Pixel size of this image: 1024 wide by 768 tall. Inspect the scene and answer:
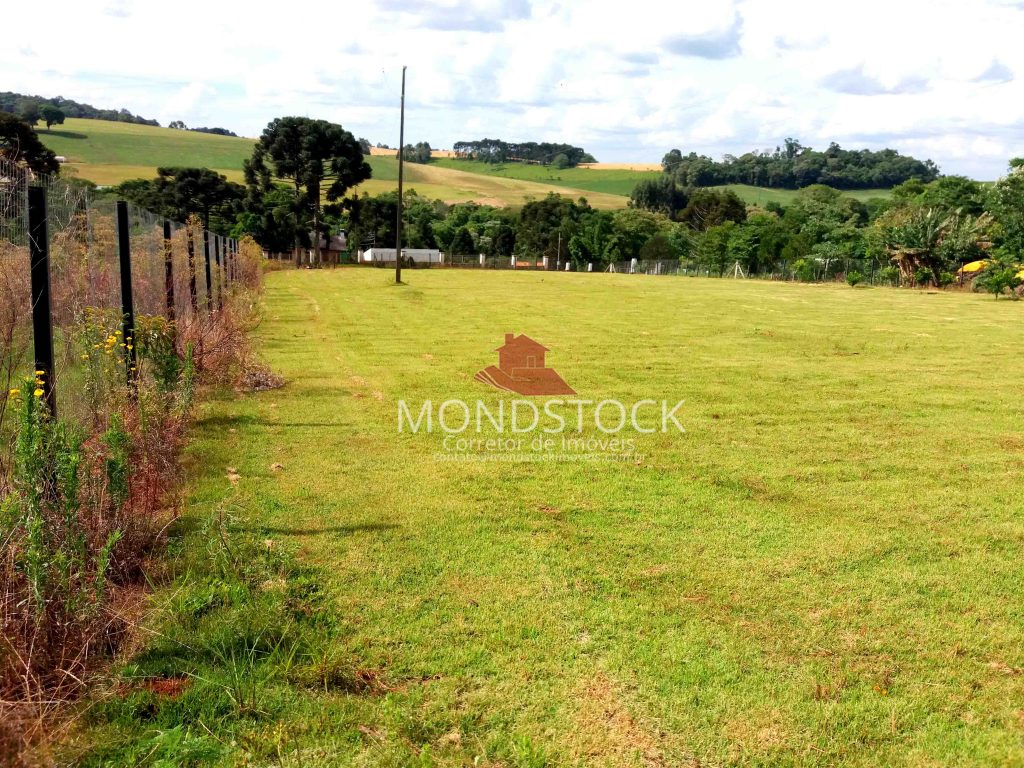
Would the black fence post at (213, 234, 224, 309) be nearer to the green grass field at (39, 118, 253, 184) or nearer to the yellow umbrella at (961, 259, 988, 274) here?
the yellow umbrella at (961, 259, 988, 274)

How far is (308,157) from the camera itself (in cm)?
5041

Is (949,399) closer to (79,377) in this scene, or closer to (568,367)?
(568,367)

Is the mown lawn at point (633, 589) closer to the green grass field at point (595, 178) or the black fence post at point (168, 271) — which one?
the black fence post at point (168, 271)

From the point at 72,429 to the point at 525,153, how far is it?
5816 inches

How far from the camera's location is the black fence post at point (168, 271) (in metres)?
9.39

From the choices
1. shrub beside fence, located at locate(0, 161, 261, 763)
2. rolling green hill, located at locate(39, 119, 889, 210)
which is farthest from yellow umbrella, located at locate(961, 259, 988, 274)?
rolling green hill, located at locate(39, 119, 889, 210)

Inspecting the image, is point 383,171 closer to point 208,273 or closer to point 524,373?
point 208,273

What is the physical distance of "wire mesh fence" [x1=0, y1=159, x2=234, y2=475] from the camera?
14.7 ft

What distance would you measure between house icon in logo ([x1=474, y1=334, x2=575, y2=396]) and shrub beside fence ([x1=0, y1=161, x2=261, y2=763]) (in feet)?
14.1

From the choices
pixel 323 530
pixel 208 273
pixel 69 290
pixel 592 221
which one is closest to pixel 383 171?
pixel 592 221

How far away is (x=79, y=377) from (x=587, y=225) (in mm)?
70151

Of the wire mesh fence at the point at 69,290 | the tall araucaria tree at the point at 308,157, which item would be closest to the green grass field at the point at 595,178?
the tall araucaria tree at the point at 308,157

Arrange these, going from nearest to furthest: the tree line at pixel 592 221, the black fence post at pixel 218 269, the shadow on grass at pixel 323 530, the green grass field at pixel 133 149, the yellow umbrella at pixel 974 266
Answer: the shadow on grass at pixel 323 530
the black fence post at pixel 218 269
the yellow umbrella at pixel 974 266
the tree line at pixel 592 221
the green grass field at pixel 133 149

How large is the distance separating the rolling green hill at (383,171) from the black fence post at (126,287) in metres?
74.8
